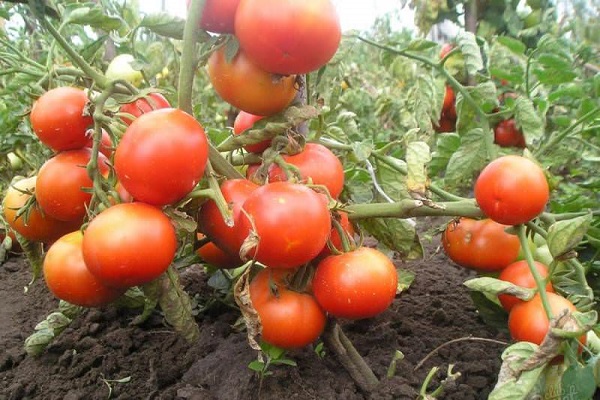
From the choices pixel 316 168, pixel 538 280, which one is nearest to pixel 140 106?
pixel 316 168

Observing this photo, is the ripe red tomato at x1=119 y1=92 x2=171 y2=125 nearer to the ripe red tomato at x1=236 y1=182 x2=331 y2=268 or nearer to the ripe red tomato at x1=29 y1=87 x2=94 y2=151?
the ripe red tomato at x1=29 y1=87 x2=94 y2=151

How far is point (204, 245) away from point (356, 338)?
0.44 meters

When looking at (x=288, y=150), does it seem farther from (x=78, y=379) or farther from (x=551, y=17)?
(x=551, y=17)

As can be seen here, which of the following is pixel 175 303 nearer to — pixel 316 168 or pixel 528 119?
pixel 316 168

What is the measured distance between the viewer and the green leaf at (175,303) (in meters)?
1.06

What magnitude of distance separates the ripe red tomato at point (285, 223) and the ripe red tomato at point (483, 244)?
0.45 metres

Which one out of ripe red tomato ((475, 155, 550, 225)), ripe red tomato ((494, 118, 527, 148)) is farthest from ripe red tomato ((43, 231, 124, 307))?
ripe red tomato ((494, 118, 527, 148))

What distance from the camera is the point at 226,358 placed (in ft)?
4.10

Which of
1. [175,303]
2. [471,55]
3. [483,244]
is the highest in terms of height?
[471,55]

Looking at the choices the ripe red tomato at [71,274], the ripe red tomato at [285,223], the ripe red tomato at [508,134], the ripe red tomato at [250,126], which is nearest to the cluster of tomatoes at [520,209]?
the ripe red tomato at [285,223]

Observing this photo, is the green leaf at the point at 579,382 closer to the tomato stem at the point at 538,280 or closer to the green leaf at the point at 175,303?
the tomato stem at the point at 538,280

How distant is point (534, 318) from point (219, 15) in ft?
2.42

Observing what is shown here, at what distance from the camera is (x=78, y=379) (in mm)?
1319

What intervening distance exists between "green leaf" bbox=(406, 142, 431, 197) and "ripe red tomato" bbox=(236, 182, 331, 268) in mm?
207
